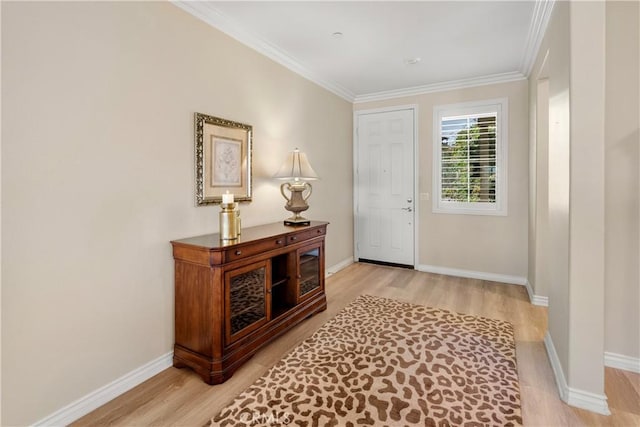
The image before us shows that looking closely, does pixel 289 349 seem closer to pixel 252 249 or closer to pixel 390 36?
pixel 252 249

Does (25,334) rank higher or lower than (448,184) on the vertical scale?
lower

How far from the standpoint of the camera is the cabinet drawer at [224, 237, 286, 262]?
211cm

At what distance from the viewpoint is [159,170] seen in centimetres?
217

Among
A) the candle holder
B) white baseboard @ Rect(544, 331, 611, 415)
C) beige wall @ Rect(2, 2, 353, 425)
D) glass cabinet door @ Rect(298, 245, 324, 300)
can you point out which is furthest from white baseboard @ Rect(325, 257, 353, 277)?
white baseboard @ Rect(544, 331, 611, 415)

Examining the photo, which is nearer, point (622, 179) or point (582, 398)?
point (582, 398)

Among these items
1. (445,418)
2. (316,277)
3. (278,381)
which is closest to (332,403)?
(278,381)

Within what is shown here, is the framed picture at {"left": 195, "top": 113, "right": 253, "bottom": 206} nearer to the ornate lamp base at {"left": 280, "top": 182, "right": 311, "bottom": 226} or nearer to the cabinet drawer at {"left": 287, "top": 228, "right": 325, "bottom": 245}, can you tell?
the ornate lamp base at {"left": 280, "top": 182, "right": 311, "bottom": 226}

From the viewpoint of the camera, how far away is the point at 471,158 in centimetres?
421

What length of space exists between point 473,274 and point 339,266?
5.86 feet

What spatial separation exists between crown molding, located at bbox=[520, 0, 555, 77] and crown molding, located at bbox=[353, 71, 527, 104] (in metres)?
0.20

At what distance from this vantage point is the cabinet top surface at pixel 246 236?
2107 millimetres

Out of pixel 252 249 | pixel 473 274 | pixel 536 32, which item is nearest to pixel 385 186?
pixel 473 274

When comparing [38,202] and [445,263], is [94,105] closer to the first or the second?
[38,202]

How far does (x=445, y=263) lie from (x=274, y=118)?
9.80 ft
